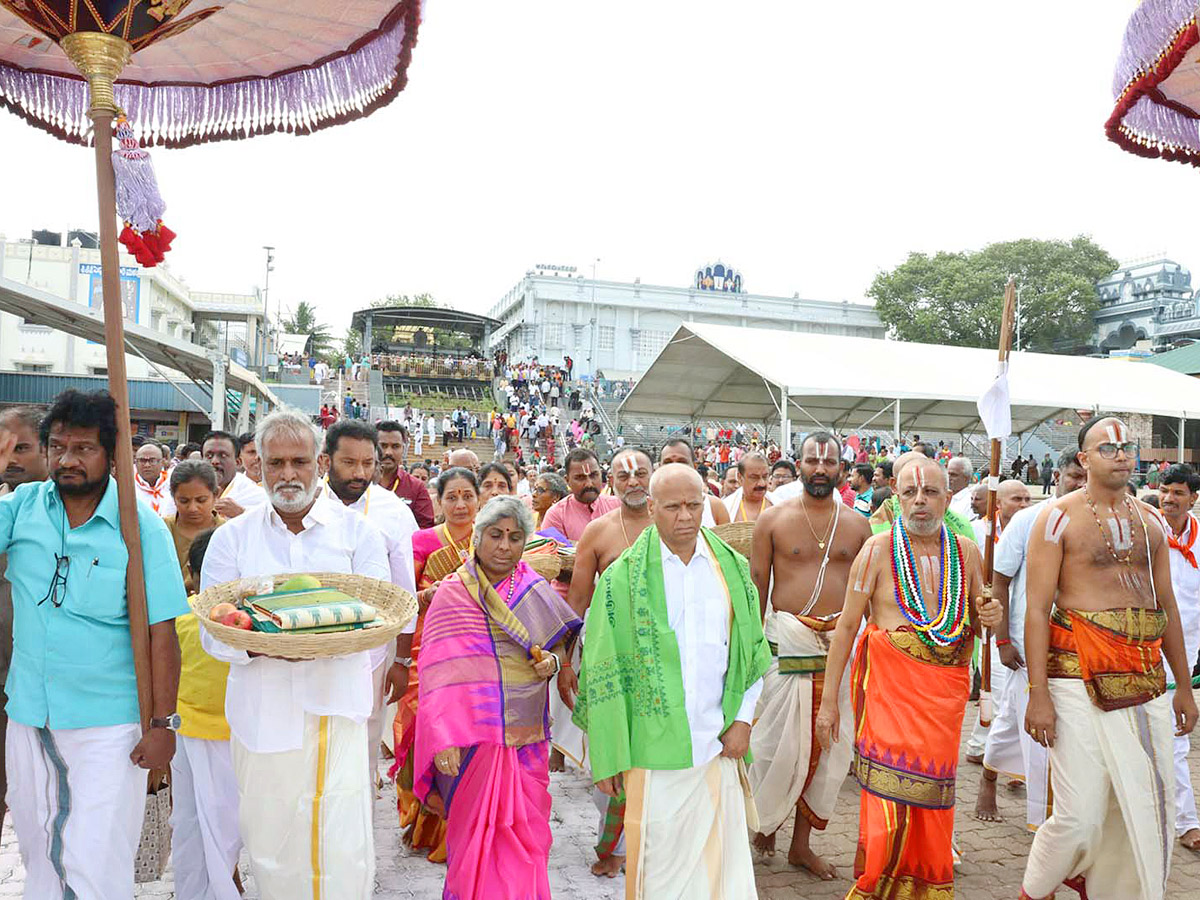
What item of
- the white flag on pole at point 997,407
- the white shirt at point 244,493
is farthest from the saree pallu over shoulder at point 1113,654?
the white shirt at point 244,493

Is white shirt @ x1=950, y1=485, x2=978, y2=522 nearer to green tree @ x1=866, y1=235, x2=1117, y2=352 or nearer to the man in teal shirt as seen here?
the man in teal shirt

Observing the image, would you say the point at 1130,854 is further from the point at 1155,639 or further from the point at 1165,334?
the point at 1165,334

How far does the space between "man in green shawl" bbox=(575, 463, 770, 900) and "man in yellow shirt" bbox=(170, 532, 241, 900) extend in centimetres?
154

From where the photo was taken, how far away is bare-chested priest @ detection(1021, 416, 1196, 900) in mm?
3965

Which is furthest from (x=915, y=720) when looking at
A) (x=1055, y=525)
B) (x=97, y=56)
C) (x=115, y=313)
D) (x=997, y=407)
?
(x=97, y=56)

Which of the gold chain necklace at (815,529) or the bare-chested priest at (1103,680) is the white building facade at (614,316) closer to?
the gold chain necklace at (815,529)

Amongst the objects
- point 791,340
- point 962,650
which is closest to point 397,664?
point 962,650

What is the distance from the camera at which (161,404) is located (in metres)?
30.6

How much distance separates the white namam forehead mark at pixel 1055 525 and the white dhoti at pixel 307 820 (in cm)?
315

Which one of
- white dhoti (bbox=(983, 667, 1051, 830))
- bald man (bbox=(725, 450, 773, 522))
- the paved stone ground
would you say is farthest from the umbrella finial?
bald man (bbox=(725, 450, 773, 522))

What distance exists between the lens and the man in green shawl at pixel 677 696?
3730 millimetres

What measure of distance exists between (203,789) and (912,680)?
3.11m

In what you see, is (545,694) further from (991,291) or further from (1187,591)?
(991,291)

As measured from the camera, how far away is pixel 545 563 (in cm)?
512
